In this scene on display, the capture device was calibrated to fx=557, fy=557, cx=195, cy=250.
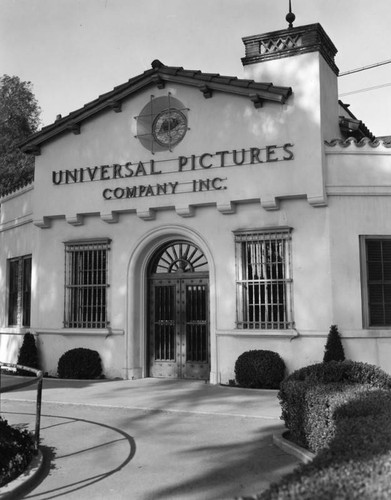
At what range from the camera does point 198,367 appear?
43.4 feet

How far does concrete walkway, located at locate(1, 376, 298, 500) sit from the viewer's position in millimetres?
5730

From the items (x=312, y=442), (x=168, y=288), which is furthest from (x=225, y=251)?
(x=312, y=442)

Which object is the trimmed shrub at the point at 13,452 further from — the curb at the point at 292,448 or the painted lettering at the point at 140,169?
the painted lettering at the point at 140,169

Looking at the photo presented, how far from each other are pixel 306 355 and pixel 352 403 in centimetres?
577

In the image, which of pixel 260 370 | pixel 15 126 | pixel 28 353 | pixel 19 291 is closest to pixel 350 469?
pixel 260 370

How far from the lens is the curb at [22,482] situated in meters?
5.28

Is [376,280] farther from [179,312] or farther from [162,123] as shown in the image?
[162,123]

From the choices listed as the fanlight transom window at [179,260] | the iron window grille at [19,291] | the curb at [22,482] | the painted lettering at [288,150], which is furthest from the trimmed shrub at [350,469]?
the iron window grille at [19,291]

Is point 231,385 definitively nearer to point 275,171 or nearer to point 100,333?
point 100,333

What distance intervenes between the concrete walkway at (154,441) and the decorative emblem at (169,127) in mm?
5790

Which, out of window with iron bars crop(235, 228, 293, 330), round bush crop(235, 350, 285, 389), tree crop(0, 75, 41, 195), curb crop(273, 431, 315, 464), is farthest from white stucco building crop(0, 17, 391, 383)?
tree crop(0, 75, 41, 195)

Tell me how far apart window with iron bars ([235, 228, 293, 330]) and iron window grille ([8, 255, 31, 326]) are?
6.45 metres

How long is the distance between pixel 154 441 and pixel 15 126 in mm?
21223

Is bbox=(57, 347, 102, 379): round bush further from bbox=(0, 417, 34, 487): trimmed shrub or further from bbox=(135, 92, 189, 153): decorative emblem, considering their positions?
bbox=(0, 417, 34, 487): trimmed shrub
